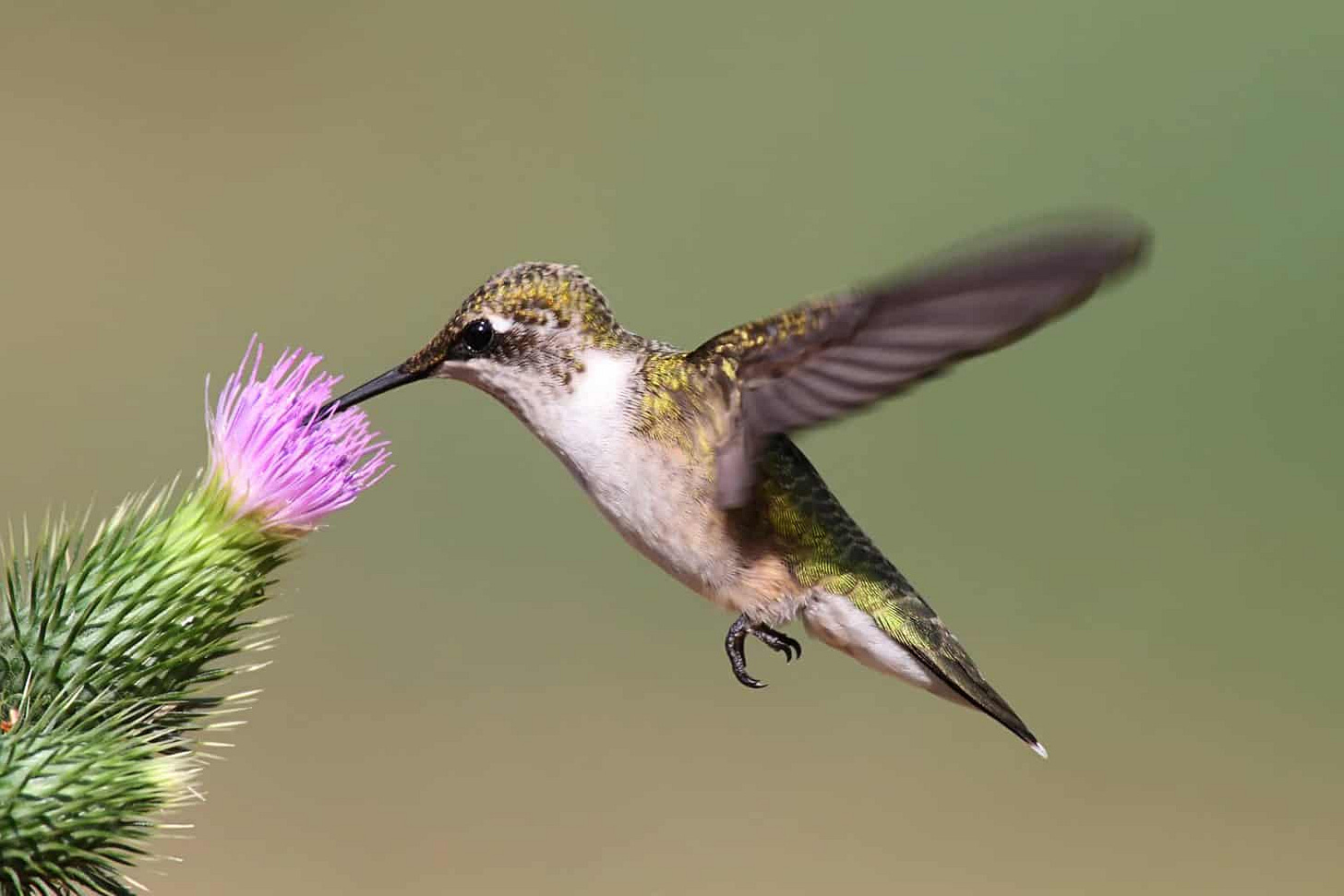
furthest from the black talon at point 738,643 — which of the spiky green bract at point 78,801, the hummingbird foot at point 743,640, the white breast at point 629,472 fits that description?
the spiky green bract at point 78,801

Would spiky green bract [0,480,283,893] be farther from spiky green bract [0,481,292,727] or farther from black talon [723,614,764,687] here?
black talon [723,614,764,687]

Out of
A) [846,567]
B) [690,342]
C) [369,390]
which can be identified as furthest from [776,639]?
[690,342]

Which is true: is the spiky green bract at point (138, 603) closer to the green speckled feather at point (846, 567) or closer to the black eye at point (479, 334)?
the black eye at point (479, 334)

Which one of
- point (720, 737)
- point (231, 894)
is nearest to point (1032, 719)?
point (720, 737)

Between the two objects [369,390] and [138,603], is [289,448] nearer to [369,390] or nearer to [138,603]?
[369,390]

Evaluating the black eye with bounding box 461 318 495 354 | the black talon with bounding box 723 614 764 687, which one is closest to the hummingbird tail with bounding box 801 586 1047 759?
the black talon with bounding box 723 614 764 687

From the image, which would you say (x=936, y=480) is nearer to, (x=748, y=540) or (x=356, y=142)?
(x=356, y=142)
